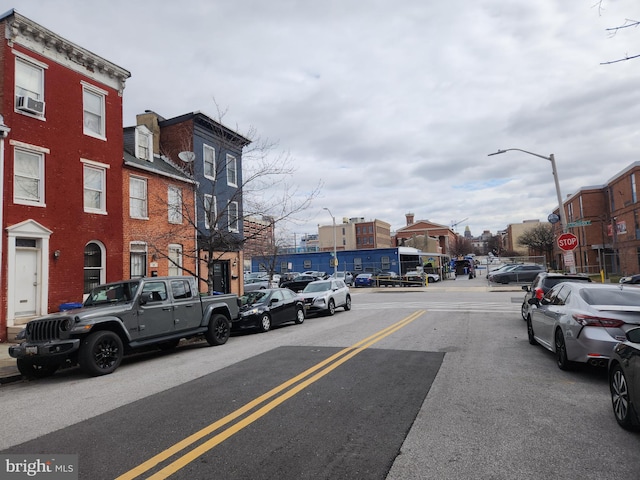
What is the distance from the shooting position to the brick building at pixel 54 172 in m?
13.5

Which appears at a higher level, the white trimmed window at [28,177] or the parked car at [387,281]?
the white trimmed window at [28,177]

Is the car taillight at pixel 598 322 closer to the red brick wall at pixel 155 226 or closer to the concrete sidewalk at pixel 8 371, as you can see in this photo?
the concrete sidewalk at pixel 8 371

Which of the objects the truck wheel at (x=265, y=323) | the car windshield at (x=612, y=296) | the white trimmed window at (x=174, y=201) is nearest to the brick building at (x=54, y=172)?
the white trimmed window at (x=174, y=201)

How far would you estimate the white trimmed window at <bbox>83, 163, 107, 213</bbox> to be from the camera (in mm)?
16156

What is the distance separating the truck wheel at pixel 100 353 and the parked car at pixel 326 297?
10.00 meters

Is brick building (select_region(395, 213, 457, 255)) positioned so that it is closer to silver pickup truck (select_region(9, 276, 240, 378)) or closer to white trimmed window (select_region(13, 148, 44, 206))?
white trimmed window (select_region(13, 148, 44, 206))

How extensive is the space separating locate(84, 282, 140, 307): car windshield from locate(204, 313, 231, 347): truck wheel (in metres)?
2.35

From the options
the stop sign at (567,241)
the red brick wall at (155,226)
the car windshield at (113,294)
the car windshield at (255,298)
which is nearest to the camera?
the car windshield at (113,294)

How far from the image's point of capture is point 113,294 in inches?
371

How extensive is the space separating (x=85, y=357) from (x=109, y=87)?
1321 cm

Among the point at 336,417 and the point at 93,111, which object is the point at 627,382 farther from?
the point at 93,111

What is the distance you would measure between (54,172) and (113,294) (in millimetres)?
7804

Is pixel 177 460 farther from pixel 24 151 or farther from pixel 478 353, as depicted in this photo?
pixel 24 151

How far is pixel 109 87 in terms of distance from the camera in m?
17.4
